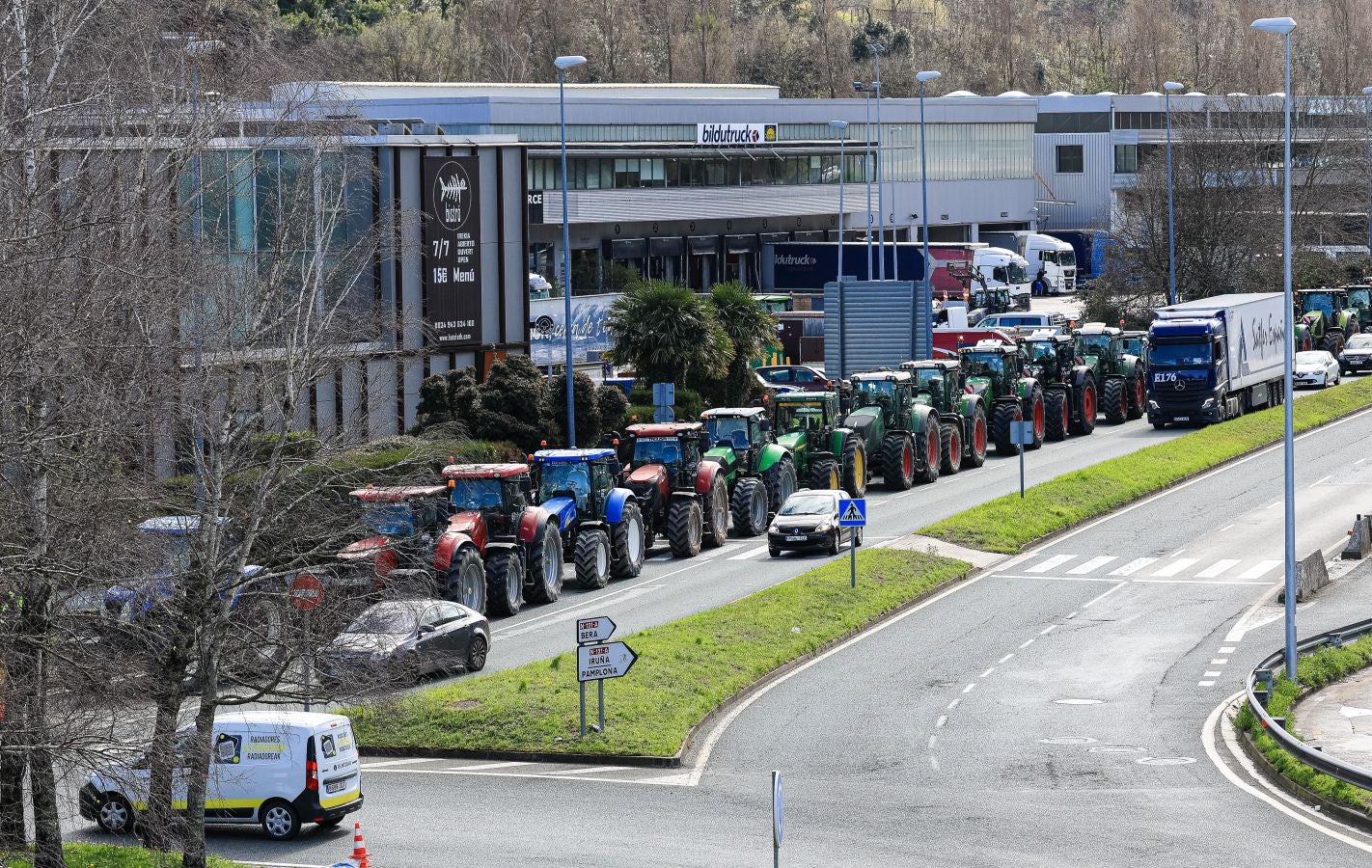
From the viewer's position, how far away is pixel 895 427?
4844 cm

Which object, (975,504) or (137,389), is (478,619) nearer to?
(137,389)

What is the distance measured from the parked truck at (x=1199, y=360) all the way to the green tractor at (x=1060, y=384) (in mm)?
1826

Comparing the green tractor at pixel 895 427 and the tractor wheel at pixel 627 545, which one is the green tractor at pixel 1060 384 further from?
the tractor wheel at pixel 627 545

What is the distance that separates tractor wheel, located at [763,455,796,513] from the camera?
43.1 meters

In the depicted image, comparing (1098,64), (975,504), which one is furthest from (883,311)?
(1098,64)

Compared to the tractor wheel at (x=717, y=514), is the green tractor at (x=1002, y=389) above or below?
above

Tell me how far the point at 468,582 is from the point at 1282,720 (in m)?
13.5

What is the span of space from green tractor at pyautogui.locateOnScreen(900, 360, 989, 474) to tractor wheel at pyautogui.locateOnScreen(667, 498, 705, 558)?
1203cm

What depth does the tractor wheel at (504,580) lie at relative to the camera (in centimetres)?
3362

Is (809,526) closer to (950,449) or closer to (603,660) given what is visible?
(950,449)

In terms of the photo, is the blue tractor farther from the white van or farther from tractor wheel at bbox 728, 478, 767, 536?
the white van

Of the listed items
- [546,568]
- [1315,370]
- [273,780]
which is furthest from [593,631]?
[1315,370]

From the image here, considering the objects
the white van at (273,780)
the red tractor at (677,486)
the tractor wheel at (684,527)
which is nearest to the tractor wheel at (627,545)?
the tractor wheel at (684,527)

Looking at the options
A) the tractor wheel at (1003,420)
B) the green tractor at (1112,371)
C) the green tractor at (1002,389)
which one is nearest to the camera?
the tractor wheel at (1003,420)
